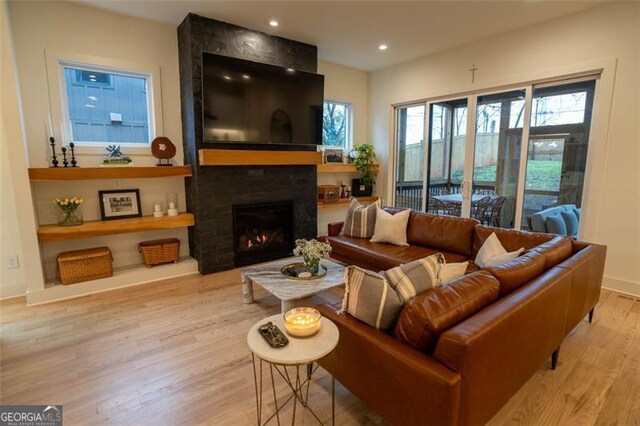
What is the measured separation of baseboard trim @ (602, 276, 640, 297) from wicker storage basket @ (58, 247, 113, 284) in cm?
540

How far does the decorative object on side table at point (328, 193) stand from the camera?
528cm

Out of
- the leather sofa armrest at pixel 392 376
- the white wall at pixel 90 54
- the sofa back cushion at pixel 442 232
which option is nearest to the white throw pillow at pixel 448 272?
the leather sofa armrest at pixel 392 376

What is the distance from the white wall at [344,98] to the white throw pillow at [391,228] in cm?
163

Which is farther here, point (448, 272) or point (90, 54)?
point (90, 54)

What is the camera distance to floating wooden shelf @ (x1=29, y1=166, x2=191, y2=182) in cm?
316

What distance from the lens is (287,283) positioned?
2760mm

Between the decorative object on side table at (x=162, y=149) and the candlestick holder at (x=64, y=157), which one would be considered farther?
the decorative object on side table at (x=162, y=149)

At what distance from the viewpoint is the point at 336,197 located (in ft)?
17.9

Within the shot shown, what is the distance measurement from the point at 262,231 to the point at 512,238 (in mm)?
3018

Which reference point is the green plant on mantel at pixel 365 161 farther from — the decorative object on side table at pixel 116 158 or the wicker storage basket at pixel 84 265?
the wicker storage basket at pixel 84 265

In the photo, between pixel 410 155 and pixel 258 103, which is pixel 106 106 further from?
pixel 410 155

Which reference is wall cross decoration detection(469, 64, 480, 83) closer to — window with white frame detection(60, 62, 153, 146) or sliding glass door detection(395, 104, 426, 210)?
sliding glass door detection(395, 104, 426, 210)

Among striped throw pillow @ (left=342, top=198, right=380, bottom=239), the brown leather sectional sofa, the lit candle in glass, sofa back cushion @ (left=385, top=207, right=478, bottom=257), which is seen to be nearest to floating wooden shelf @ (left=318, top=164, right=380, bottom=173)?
striped throw pillow @ (left=342, top=198, right=380, bottom=239)

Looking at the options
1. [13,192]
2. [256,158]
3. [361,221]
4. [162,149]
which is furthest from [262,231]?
[13,192]
